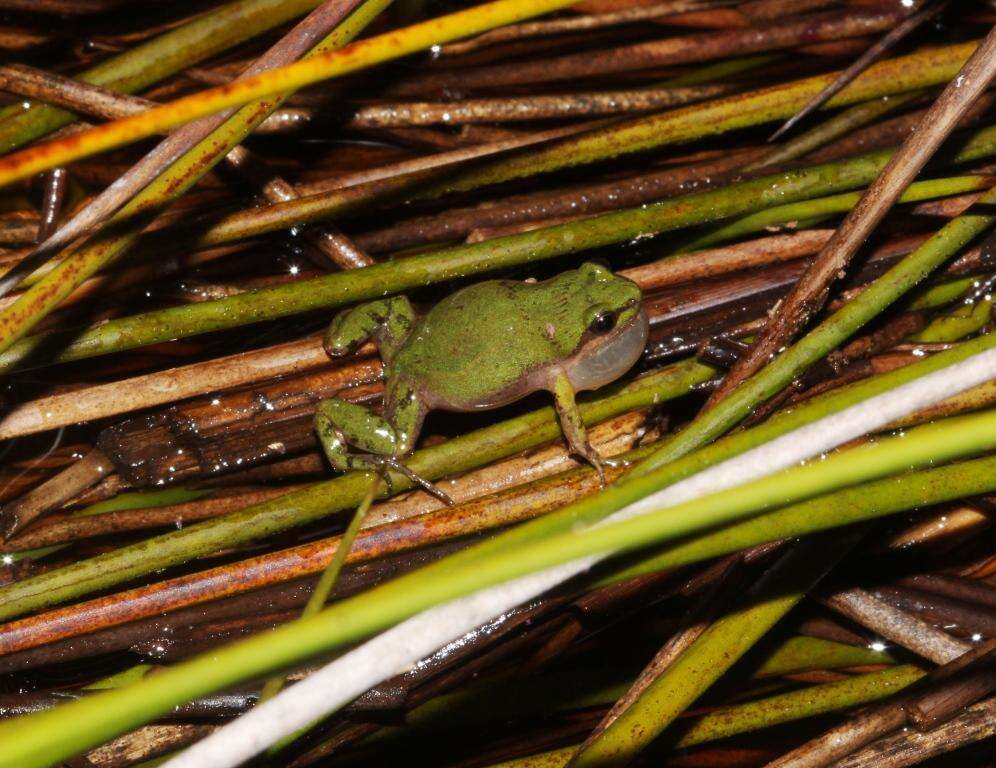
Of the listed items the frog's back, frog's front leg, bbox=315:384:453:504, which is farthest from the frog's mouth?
frog's front leg, bbox=315:384:453:504

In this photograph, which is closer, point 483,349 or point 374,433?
point 374,433

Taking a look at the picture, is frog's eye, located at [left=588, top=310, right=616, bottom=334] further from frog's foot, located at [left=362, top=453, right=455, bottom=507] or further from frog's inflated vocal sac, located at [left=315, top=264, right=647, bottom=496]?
frog's foot, located at [left=362, top=453, right=455, bottom=507]

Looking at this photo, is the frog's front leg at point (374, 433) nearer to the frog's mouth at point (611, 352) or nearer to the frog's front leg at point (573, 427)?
the frog's front leg at point (573, 427)

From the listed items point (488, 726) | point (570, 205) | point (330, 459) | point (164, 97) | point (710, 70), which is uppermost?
point (164, 97)

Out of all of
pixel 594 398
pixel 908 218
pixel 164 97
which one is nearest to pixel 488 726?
pixel 594 398

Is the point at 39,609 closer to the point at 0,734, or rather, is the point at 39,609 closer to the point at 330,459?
the point at 330,459

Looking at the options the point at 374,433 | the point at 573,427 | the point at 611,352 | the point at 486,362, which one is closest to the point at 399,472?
the point at 374,433

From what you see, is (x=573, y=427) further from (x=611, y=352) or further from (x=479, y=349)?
(x=479, y=349)
